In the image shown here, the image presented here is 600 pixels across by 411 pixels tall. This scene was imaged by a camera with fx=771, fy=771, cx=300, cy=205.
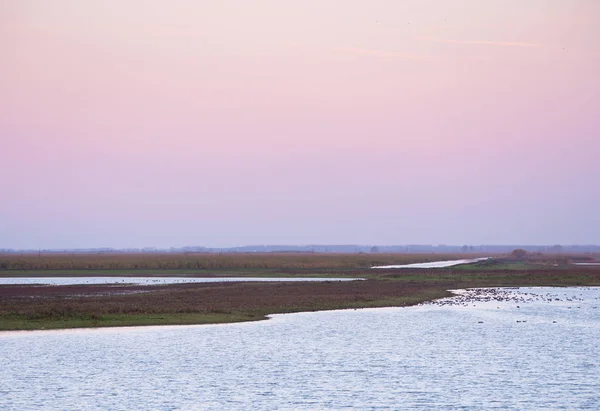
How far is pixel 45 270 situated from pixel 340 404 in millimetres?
119693

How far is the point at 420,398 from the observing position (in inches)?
1065

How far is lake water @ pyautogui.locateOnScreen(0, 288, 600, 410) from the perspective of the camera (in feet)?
88.3

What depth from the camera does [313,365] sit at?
112 feet

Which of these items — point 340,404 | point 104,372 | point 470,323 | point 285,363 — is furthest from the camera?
point 470,323

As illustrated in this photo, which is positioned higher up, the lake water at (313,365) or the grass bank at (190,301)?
the grass bank at (190,301)

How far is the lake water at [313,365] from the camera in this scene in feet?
88.3

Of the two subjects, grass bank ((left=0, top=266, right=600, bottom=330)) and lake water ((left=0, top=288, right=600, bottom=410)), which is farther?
grass bank ((left=0, top=266, right=600, bottom=330))

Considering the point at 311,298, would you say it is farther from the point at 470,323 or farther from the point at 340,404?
the point at 340,404

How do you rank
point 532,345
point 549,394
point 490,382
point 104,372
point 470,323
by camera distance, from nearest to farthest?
point 549,394
point 490,382
point 104,372
point 532,345
point 470,323

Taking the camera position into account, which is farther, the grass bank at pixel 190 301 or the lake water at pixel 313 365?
the grass bank at pixel 190 301

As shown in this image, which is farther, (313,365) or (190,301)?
(190,301)

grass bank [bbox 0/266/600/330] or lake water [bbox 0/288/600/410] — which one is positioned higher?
grass bank [bbox 0/266/600/330]

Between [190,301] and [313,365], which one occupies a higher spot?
[190,301]

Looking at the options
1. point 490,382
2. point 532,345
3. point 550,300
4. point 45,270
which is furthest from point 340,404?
point 45,270
